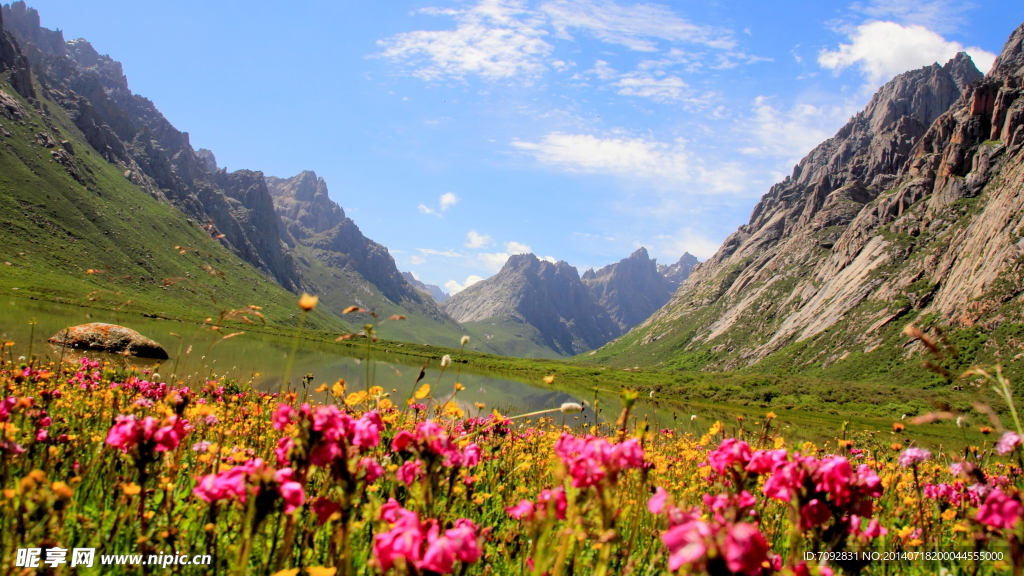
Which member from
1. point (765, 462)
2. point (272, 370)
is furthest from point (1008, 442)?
point (272, 370)

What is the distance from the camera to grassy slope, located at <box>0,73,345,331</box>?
384 ft

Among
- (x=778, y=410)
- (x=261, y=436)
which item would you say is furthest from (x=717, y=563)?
(x=778, y=410)

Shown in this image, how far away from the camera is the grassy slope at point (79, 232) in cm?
11700

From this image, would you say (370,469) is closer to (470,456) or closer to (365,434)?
(365,434)

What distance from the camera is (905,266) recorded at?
111500mm

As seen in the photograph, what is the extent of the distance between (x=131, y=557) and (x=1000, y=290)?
373 feet

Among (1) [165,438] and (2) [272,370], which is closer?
(1) [165,438]

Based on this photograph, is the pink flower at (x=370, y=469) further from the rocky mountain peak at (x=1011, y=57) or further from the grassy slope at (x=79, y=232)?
the rocky mountain peak at (x=1011, y=57)

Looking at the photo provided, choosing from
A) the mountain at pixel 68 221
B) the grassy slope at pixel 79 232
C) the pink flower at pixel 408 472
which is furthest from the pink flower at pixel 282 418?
the grassy slope at pixel 79 232

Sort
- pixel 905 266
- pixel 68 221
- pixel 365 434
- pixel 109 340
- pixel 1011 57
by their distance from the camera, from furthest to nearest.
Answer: pixel 1011 57 → pixel 68 221 → pixel 905 266 → pixel 109 340 → pixel 365 434

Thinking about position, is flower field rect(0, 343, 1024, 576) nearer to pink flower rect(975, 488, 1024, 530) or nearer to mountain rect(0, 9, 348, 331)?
pink flower rect(975, 488, 1024, 530)

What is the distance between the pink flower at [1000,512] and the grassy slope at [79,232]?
123m

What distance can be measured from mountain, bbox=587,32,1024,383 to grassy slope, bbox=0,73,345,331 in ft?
460

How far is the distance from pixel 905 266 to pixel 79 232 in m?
224
